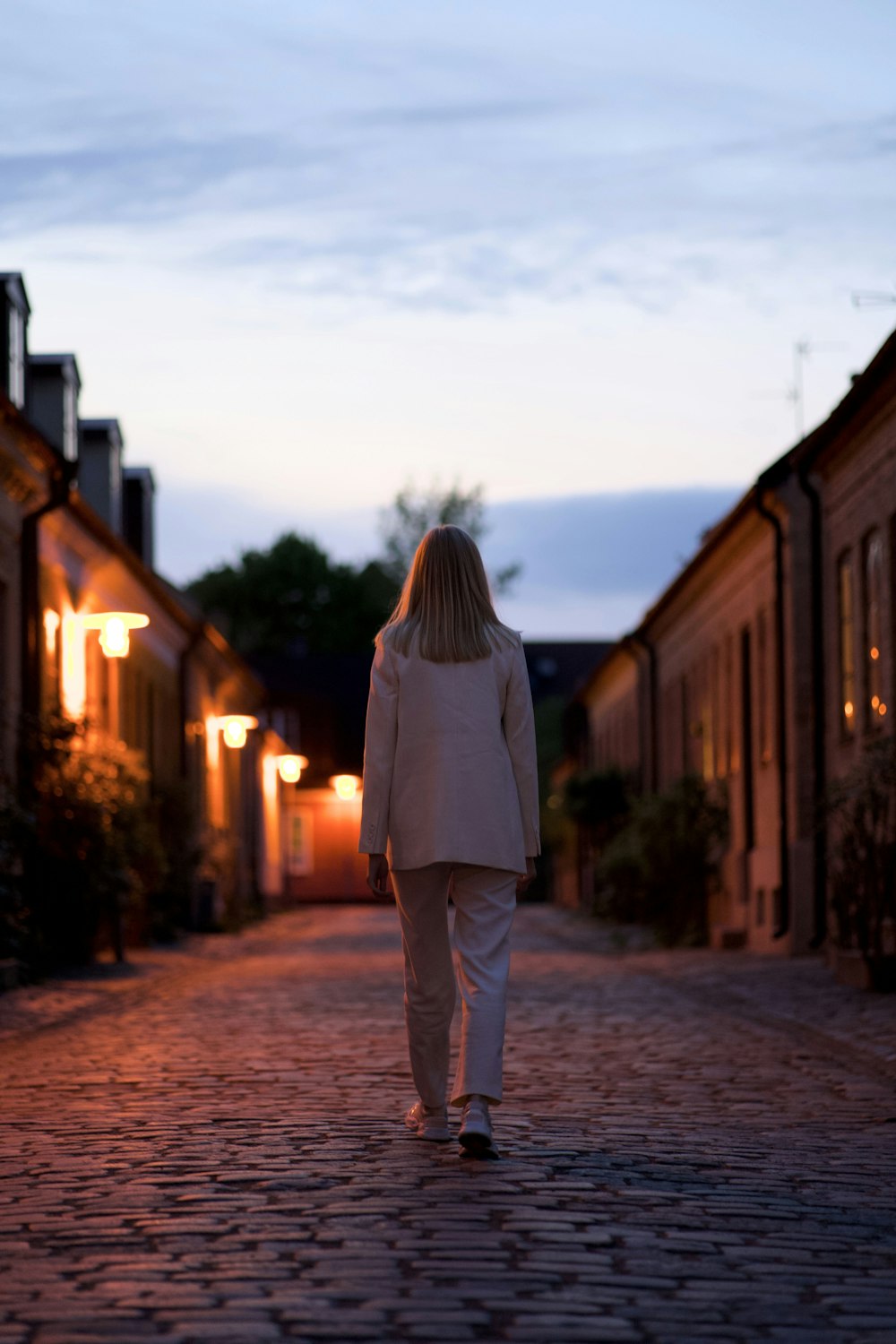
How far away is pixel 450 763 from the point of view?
6859 mm

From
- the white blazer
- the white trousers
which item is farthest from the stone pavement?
the white blazer

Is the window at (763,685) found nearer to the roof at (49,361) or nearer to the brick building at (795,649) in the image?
the brick building at (795,649)

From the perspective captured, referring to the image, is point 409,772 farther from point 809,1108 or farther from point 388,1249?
point 809,1108

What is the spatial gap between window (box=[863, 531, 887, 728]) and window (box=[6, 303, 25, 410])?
28.3ft

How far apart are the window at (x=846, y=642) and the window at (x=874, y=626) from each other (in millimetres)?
703

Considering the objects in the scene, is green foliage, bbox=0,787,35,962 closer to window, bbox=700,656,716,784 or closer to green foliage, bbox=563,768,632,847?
window, bbox=700,656,716,784

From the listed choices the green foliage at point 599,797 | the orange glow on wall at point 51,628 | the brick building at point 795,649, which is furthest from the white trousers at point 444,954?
the green foliage at point 599,797

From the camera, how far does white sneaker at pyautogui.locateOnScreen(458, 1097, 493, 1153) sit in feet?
21.4

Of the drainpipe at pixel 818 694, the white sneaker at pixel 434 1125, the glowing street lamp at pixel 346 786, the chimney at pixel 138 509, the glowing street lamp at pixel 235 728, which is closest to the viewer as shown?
the white sneaker at pixel 434 1125

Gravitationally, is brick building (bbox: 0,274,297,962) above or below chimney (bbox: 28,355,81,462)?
below

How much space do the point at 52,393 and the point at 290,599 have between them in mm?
52502

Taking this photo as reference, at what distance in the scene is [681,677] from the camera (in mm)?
33094

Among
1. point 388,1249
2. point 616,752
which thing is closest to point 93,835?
point 388,1249

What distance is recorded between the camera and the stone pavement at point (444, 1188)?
453 centimetres
